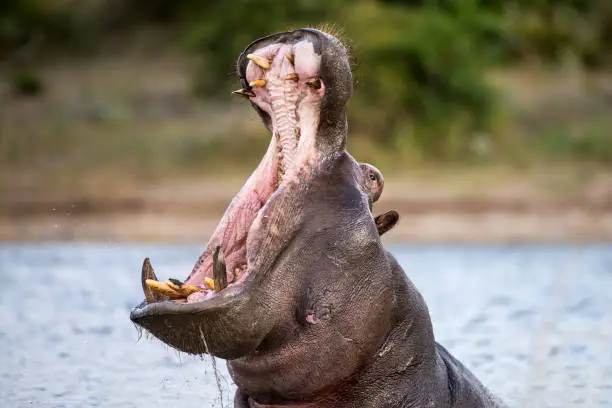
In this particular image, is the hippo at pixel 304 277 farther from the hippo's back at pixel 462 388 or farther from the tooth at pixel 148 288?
the hippo's back at pixel 462 388

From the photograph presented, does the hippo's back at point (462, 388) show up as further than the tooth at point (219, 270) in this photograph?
Yes

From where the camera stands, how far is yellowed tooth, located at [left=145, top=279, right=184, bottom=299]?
4199 millimetres

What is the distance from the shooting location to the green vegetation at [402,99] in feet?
51.6

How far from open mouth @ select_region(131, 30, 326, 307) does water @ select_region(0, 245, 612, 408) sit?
2.57 ft

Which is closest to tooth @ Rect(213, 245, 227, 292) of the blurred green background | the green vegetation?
the blurred green background

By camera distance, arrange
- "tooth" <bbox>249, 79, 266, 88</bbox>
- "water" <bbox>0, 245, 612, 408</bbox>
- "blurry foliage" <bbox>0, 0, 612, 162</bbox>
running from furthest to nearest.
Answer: "blurry foliage" <bbox>0, 0, 612, 162</bbox> < "water" <bbox>0, 245, 612, 408</bbox> < "tooth" <bbox>249, 79, 266, 88</bbox>

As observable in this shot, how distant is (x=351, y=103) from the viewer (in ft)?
51.0

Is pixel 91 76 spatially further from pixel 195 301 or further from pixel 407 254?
pixel 195 301

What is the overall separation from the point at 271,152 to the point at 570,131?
12712 millimetres

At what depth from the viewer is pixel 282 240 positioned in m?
4.34

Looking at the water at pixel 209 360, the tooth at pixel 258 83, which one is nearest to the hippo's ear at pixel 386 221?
the tooth at pixel 258 83

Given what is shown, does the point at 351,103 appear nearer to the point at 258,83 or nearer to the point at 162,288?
the point at 258,83

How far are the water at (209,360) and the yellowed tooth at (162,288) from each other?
828 millimetres

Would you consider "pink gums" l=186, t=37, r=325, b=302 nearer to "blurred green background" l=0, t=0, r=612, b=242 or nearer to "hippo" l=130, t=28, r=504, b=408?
"hippo" l=130, t=28, r=504, b=408
